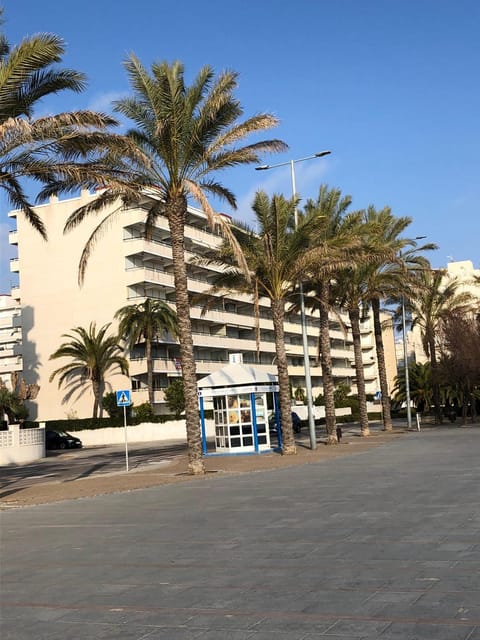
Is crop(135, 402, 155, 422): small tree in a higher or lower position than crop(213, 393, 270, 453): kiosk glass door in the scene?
higher

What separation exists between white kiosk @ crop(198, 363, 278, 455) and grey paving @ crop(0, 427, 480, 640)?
15.5m

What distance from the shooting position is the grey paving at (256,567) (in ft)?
18.3

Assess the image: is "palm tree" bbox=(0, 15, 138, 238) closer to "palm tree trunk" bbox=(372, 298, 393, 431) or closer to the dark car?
"palm tree trunk" bbox=(372, 298, 393, 431)

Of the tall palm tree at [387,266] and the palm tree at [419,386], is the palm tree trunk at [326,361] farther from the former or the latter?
the palm tree at [419,386]

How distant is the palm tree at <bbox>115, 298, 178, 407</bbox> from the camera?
57.8 metres

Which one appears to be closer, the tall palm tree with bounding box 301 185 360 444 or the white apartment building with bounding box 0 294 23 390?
the tall palm tree with bounding box 301 185 360 444

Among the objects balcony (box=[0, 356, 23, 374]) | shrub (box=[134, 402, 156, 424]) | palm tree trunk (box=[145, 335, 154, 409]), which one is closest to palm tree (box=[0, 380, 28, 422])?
shrub (box=[134, 402, 156, 424])

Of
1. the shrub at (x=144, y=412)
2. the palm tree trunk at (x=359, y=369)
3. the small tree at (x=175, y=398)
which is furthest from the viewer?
the small tree at (x=175, y=398)

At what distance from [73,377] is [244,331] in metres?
23.6

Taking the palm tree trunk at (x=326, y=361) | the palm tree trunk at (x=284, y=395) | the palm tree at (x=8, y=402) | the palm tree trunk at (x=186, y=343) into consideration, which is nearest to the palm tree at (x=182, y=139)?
the palm tree trunk at (x=186, y=343)

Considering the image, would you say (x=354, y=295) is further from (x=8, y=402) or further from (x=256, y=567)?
(x=256, y=567)

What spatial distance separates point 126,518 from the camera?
41.3 ft

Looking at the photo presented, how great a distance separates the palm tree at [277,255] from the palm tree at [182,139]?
5.21 metres

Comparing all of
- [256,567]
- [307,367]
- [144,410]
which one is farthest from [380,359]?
[256,567]
